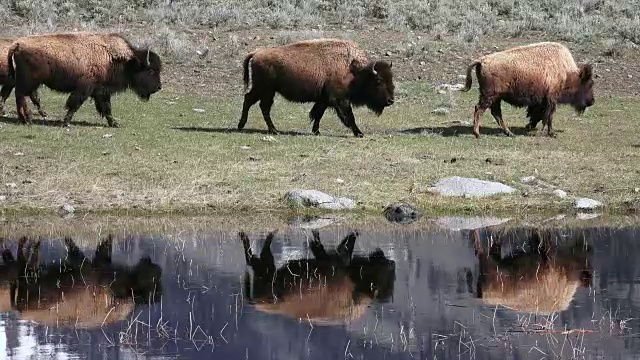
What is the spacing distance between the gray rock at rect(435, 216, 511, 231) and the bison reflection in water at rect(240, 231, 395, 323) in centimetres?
166

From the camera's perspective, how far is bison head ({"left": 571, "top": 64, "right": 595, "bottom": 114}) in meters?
22.4

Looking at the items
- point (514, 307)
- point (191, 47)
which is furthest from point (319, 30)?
point (514, 307)

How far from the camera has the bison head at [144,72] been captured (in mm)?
22172

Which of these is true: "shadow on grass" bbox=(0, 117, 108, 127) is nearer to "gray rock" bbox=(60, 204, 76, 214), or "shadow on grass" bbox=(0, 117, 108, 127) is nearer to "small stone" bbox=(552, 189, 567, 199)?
"gray rock" bbox=(60, 204, 76, 214)

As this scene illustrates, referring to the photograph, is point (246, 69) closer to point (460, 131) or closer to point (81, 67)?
point (81, 67)

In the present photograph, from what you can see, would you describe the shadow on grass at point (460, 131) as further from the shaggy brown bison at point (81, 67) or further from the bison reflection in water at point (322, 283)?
the bison reflection in water at point (322, 283)

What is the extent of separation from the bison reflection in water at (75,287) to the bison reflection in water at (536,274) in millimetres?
3445

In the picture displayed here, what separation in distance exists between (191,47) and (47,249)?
648 inches

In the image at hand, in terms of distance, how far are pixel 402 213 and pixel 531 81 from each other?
6.78 m

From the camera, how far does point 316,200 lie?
16125mm

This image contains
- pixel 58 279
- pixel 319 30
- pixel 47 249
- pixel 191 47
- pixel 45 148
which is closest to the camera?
pixel 58 279

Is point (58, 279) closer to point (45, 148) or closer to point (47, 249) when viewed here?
point (47, 249)

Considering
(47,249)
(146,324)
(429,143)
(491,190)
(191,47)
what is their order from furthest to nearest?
(191,47) < (429,143) < (491,190) < (47,249) < (146,324)

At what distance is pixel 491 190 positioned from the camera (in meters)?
16.8
